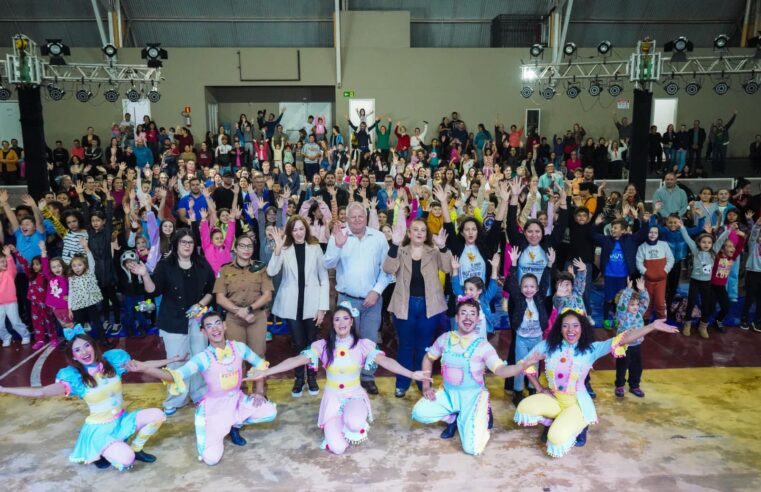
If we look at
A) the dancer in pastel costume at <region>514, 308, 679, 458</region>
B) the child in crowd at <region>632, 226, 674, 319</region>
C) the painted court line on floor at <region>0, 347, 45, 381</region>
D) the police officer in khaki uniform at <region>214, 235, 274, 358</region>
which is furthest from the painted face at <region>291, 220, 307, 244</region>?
the child in crowd at <region>632, 226, 674, 319</region>

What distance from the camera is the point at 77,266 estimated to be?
6.72 m

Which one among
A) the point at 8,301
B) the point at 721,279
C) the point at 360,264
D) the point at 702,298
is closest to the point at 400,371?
the point at 360,264

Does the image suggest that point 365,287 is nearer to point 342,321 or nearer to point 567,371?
point 342,321

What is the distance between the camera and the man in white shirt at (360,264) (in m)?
5.72

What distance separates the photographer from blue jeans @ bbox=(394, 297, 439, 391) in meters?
5.63

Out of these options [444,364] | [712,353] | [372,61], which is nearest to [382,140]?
[372,61]

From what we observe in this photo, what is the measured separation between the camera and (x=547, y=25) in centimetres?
1914

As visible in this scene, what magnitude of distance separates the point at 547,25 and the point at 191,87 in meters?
11.3

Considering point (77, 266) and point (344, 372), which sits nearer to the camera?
point (344, 372)

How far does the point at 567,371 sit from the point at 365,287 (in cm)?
195

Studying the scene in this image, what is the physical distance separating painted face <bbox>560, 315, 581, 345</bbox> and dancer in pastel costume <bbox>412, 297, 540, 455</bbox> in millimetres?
303

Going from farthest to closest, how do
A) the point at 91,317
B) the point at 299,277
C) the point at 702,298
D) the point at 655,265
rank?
1. the point at 702,298
2. the point at 655,265
3. the point at 91,317
4. the point at 299,277

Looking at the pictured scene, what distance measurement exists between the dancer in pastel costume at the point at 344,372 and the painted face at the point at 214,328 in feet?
1.38

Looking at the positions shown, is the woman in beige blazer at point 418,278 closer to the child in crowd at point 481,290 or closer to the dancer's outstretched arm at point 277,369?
the child in crowd at point 481,290
